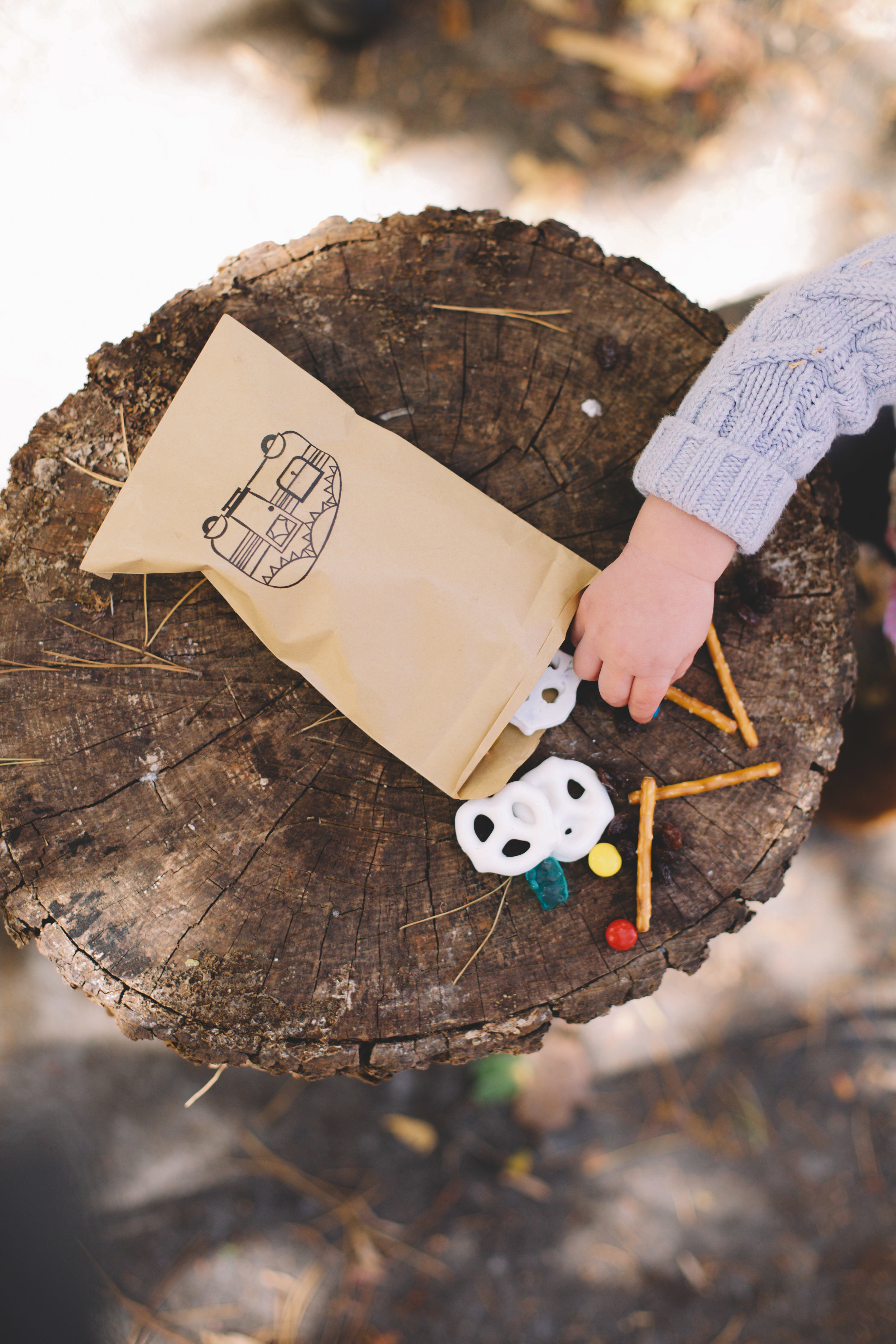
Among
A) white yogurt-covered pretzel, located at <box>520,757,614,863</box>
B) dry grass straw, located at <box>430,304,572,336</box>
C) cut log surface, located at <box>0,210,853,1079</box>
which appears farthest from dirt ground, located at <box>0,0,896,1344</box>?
dry grass straw, located at <box>430,304,572,336</box>

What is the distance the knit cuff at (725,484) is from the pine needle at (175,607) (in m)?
0.97

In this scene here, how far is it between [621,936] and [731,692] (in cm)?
54

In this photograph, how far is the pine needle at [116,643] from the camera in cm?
154

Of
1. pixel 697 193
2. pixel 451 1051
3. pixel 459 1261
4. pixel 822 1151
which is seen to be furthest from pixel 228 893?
pixel 697 193

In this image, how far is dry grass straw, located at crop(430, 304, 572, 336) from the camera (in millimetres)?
1637

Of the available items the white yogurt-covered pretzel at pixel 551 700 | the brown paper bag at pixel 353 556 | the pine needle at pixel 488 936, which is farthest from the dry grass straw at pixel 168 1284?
the white yogurt-covered pretzel at pixel 551 700

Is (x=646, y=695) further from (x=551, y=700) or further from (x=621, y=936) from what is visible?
(x=621, y=936)

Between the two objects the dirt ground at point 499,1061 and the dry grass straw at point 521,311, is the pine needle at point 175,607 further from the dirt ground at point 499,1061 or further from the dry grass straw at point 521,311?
the dirt ground at point 499,1061

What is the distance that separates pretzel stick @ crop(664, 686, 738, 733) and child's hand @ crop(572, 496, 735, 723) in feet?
0.18

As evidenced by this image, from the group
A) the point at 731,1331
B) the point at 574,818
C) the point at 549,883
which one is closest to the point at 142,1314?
the point at 731,1331

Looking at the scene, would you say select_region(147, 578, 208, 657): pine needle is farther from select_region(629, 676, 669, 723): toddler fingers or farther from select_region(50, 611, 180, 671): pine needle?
select_region(629, 676, 669, 723): toddler fingers

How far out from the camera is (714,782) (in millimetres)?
1489

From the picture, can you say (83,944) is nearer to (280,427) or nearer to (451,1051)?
(451,1051)

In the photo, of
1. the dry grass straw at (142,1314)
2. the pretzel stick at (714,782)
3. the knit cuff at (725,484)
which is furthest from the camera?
the dry grass straw at (142,1314)
